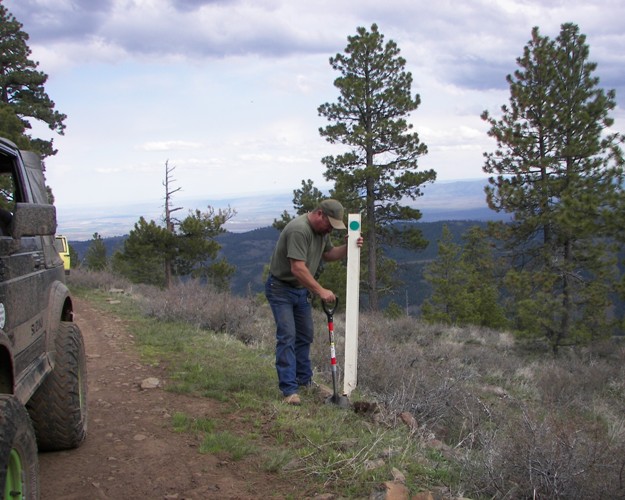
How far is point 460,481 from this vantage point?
3645 millimetres

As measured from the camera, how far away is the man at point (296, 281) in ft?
16.9

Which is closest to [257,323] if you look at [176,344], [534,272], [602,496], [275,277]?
[176,344]

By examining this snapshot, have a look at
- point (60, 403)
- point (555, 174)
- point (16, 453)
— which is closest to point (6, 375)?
point (16, 453)

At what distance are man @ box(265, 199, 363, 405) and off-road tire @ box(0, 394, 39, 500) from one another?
9.66ft

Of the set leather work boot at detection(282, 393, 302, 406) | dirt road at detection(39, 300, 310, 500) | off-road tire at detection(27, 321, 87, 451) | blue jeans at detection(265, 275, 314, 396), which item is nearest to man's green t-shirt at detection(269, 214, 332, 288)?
blue jeans at detection(265, 275, 314, 396)

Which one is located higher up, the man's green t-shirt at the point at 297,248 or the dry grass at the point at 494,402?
the man's green t-shirt at the point at 297,248

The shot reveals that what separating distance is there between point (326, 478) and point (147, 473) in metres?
1.17

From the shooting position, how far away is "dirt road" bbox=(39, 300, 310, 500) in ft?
11.5

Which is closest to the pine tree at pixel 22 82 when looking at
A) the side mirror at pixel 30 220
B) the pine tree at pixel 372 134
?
the pine tree at pixel 372 134

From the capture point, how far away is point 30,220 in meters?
2.75

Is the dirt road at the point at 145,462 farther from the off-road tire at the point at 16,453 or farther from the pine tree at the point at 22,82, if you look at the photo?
the pine tree at the point at 22,82

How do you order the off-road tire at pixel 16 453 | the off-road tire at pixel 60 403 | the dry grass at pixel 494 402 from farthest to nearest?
the off-road tire at pixel 60 403 < the dry grass at pixel 494 402 < the off-road tire at pixel 16 453

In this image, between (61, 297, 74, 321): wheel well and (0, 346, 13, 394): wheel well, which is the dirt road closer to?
(61, 297, 74, 321): wheel well

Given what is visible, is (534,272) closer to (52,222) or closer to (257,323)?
(257,323)
